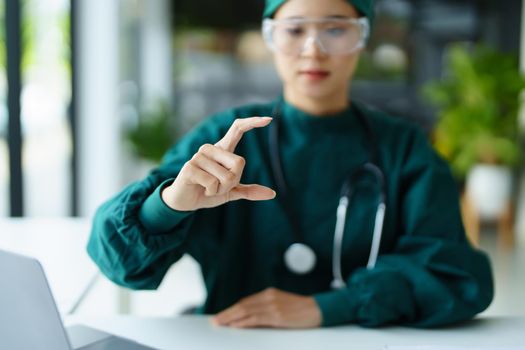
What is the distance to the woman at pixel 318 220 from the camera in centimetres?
120

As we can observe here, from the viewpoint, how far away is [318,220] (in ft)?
4.70

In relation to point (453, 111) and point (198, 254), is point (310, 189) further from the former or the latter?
point (453, 111)

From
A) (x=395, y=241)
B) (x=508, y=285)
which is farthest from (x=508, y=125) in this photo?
(x=395, y=241)

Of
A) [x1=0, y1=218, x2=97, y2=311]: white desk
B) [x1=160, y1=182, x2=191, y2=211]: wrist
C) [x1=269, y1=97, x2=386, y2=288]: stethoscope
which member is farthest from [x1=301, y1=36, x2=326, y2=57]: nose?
[x1=0, y1=218, x2=97, y2=311]: white desk

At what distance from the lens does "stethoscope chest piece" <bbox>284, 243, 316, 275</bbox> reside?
1.41 m

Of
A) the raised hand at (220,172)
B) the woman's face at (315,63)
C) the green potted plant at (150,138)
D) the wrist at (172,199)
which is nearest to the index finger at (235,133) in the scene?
the raised hand at (220,172)

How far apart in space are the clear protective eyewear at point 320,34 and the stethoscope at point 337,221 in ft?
0.73

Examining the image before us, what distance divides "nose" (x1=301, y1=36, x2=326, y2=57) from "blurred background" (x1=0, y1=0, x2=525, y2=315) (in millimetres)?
736

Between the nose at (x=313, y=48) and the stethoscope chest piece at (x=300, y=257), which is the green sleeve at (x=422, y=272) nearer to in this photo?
the stethoscope chest piece at (x=300, y=257)

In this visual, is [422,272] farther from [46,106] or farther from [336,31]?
[46,106]

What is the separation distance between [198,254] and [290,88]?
43 cm

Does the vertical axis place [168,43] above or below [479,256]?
above

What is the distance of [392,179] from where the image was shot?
1.45 metres

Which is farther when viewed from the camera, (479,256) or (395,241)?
(395,241)
